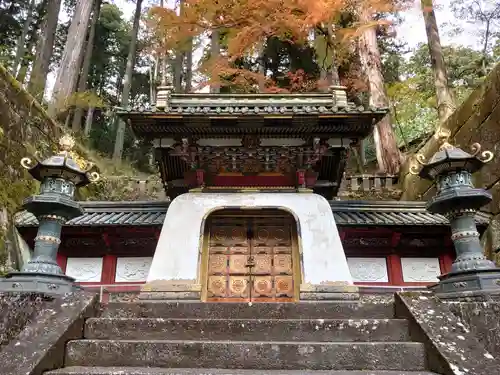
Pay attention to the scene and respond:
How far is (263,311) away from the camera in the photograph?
13.6 ft

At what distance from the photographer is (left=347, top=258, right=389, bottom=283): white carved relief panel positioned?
8.73 m

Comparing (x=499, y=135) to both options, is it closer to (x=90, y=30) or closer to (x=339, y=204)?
(x=339, y=204)

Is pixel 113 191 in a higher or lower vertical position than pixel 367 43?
lower

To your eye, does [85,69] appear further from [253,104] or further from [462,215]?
[462,215]

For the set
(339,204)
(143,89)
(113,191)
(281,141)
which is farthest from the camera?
(143,89)

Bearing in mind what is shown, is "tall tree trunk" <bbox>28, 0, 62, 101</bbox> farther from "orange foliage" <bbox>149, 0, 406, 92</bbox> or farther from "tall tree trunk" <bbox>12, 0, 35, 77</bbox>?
"orange foliage" <bbox>149, 0, 406, 92</bbox>

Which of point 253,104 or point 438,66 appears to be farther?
point 438,66

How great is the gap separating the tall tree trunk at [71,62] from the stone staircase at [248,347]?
39.1ft

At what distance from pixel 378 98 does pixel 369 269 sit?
8.26 metres

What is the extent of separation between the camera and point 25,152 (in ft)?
33.7

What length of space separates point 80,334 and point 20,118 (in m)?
8.61

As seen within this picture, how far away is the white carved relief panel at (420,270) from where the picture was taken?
872 centimetres

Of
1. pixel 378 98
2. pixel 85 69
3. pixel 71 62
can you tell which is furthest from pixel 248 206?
pixel 85 69

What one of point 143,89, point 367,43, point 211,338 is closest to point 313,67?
point 367,43
